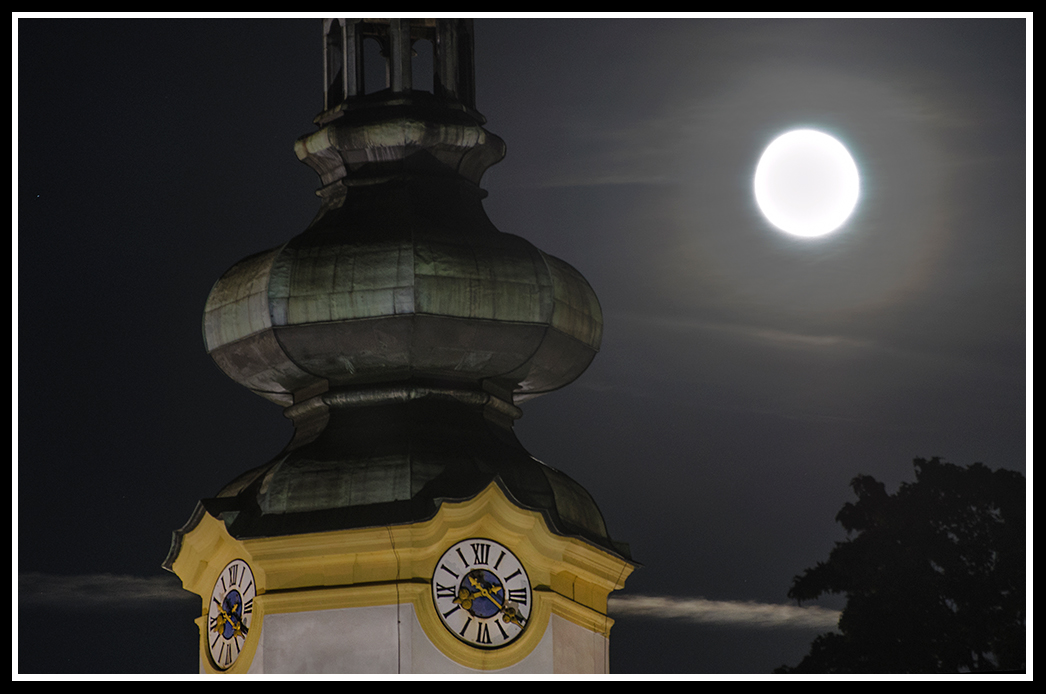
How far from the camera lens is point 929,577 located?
2897 centimetres

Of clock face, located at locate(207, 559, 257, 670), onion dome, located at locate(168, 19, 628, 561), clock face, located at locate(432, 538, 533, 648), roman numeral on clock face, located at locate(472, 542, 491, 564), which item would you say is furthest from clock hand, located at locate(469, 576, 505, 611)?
clock face, located at locate(207, 559, 257, 670)

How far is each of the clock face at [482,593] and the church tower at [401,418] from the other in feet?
0.06

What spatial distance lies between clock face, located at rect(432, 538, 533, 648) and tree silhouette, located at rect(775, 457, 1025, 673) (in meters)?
3.46

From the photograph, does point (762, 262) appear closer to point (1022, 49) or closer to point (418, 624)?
point (1022, 49)

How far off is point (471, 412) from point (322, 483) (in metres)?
1.72

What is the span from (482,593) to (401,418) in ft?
6.15

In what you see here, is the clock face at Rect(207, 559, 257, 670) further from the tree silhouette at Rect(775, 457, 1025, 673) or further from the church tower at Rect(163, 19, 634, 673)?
the tree silhouette at Rect(775, 457, 1025, 673)

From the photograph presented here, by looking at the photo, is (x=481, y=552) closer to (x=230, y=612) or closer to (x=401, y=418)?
(x=401, y=418)

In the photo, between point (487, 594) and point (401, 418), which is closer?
point (487, 594)

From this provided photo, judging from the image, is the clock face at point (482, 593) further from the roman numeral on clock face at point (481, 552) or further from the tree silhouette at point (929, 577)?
the tree silhouette at point (929, 577)

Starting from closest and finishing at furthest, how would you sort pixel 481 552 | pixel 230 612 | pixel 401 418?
1. pixel 481 552
2. pixel 230 612
3. pixel 401 418

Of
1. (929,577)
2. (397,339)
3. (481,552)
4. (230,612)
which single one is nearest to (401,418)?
(397,339)

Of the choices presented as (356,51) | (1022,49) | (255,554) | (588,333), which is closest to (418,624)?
(255,554)

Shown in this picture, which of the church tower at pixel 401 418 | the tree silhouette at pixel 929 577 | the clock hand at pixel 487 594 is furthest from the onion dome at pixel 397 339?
the tree silhouette at pixel 929 577
